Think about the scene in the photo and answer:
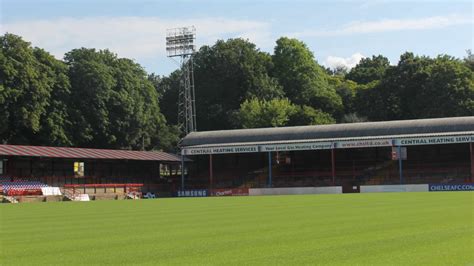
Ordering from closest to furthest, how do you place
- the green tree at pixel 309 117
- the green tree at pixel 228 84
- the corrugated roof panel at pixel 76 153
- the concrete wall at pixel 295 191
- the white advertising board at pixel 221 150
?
the corrugated roof panel at pixel 76 153, the concrete wall at pixel 295 191, the white advertising board at pixel 221 150, the green tree at pixel 309 117, the green tree at pixel 228 84

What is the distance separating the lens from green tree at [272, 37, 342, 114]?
9788 centimetres

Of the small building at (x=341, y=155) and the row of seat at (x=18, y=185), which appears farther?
the small building at (x=341, y=155)

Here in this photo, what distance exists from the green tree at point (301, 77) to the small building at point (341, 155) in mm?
24288

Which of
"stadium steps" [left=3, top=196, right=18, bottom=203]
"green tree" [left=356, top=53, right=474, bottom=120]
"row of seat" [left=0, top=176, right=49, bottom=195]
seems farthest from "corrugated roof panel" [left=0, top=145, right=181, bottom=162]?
"green tree" [left=356, top=53, right=474, bottom=120]

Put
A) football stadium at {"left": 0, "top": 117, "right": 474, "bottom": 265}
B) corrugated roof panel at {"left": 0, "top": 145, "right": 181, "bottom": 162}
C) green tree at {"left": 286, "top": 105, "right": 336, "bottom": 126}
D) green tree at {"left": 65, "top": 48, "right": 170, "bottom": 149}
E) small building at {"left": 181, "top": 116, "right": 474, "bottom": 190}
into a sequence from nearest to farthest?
football stadium at {"left": 0, "top": 117, "right": 474, "bottom": 265}, corrugated roof panel at {"left": 0, "top": 145, "right": 181, "bottom": 162}, small building at {"left": 181, "top": 116, "right": 474, "bottom": 190}, green tree at {"left": 65, "top": 48, "right": 170, "bottom": 149}, green tree at {"left": 286, "top": 105, "right": 336, "bottom": 126}

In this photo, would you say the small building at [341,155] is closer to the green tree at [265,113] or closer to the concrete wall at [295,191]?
the concrete wall at [295,191]

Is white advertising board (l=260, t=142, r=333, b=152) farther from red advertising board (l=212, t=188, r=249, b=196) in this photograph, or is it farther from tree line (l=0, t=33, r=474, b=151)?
tree line (l=0, t=33, r=474, b=151)

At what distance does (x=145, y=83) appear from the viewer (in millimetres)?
85375

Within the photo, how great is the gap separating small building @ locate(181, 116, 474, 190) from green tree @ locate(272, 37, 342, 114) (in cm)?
2429

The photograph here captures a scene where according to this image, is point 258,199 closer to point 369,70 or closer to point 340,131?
point 340,131

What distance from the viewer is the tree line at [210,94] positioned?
6831cm

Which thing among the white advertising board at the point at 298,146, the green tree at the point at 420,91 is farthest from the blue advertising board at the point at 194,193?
the green tree at the point at 420,91

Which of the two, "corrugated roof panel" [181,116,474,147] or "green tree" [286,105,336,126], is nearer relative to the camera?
"corrugated roof panel" [181,116,474,147]

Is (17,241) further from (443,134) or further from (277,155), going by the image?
(277,155)
